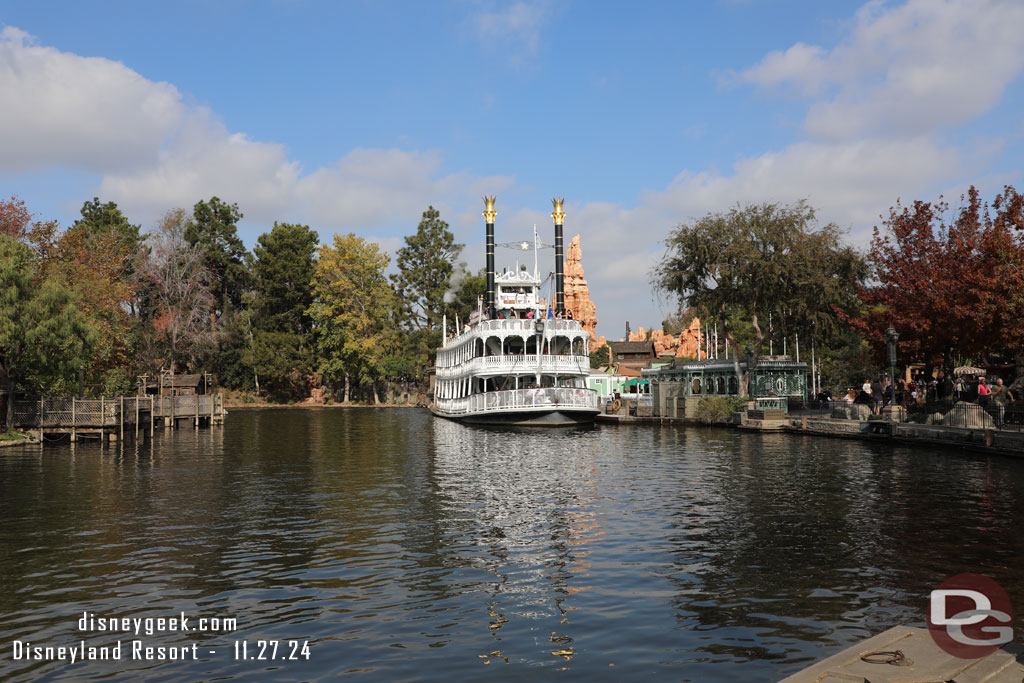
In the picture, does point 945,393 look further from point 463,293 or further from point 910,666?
point 463,293

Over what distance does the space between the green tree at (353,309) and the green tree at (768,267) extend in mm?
47414

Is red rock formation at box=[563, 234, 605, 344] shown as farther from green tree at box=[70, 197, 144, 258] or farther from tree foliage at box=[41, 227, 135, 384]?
tree foliage at box=[41, 227, 135, 384]

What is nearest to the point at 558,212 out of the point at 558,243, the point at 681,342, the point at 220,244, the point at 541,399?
the point at 558,243

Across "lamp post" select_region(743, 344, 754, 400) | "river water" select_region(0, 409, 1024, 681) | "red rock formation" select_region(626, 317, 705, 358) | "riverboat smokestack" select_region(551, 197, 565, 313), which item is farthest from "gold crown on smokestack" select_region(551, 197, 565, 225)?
"red rock formation" select_region(626, 317, 705, 358)

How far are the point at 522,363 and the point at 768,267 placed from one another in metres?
16.9

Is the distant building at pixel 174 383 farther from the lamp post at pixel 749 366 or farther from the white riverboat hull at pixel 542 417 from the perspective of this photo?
the lamp post at pixel 749 366

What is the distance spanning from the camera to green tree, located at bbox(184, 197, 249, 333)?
9903 cm

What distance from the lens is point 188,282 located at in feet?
279

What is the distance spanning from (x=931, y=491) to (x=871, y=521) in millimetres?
5115

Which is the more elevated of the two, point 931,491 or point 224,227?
point 224,227

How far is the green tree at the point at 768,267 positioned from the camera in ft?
165

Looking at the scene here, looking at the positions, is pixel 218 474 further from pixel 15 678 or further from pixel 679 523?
pixel 15 678

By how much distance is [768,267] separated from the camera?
164ft

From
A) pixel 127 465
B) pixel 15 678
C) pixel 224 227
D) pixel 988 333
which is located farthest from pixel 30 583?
pixel 224 227
